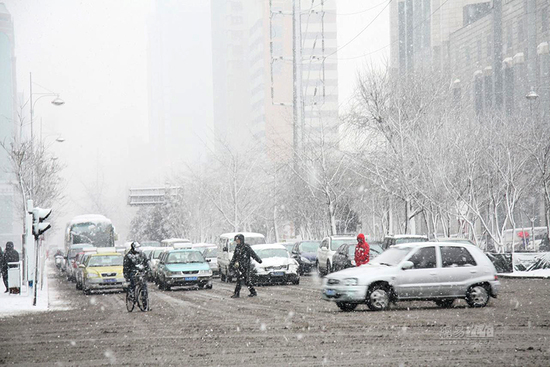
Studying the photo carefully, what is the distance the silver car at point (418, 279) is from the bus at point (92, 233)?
38.8m

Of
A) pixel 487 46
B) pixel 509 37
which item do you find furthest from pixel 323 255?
pixel 487 46

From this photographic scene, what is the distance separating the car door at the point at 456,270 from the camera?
1866 cm

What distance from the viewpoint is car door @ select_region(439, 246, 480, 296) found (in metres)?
18.7

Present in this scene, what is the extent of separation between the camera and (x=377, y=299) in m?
18.3

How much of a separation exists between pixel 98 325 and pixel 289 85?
139m

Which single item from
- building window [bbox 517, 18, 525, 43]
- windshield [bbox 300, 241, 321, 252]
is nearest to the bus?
windshield [bbox 300, 241, 321, 252]

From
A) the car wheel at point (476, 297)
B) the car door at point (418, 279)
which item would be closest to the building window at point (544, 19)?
the car wheel at point (476, 297)

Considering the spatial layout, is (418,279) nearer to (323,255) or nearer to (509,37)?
(323,255)

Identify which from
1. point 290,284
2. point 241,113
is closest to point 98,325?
point 290,284

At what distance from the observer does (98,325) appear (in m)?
16.9

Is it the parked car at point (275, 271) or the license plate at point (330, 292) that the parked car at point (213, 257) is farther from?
the license plate at point (330, 292)

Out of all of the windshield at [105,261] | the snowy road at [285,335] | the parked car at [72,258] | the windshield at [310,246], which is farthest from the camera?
the windshield at [310,246]

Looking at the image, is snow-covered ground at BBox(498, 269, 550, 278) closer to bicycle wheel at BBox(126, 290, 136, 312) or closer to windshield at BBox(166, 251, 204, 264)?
windshield at BBox(166, 251, 204, 264)

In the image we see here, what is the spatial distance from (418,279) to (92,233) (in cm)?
4038
